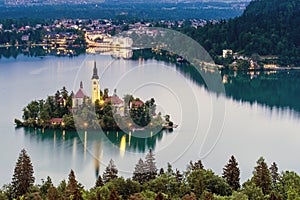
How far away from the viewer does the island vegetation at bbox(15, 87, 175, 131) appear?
8.47m

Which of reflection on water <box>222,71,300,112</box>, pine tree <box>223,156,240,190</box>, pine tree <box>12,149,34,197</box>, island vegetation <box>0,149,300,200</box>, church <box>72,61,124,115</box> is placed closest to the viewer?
island vegetation <box>0,149,300,200</box>

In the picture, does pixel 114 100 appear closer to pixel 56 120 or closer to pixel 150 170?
pixel 56 120

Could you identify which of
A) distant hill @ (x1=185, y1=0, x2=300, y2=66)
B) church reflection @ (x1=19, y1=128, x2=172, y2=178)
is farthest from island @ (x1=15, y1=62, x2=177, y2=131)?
distant hill @ (x1=185, y1=0, x2=300, y2=66)

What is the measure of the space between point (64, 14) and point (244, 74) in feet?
70.9

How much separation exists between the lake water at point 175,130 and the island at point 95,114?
15 centimetres

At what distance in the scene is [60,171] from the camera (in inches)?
270

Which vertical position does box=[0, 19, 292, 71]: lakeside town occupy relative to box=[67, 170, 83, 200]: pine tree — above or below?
below

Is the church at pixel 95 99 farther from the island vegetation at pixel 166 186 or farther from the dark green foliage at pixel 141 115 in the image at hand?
the island vegetation at pixel 166 186

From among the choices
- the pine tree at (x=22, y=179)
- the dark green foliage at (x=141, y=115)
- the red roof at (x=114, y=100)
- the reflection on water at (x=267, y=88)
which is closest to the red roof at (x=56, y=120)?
the red roof at (x=114, y=100)

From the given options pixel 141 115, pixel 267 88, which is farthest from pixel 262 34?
pixel 141 115

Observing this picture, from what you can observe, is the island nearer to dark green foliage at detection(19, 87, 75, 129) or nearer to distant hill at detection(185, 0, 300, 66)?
dark green foliage at detection(19, 87, 75, 129)

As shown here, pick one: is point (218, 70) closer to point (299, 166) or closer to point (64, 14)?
point (299, 166)

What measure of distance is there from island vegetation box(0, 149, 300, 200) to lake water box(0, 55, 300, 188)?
749 millimetres

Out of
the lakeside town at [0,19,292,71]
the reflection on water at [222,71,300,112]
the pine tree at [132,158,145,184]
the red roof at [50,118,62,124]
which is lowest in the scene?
the lakeside town at [0,19,292,71]
